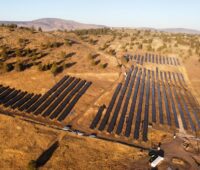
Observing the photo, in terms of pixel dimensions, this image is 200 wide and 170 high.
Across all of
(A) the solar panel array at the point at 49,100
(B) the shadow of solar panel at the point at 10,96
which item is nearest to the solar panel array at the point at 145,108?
(A) the solar panel array at the point at 49,100

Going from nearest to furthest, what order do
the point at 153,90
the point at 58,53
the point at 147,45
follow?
the point at 153,90 < the point at 58,53 < the point at 147,45

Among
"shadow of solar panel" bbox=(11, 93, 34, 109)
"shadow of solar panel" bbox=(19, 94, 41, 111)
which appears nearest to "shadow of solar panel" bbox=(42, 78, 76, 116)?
"shadow of solar panel" bbox=(19, 94, 41, 111)

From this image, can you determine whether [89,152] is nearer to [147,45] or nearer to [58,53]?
[58,53]

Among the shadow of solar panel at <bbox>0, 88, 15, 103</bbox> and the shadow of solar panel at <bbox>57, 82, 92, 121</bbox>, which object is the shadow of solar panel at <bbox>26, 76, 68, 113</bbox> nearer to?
the shadow of solar panel at <bbox>57, 82, 92, 121</bbox>

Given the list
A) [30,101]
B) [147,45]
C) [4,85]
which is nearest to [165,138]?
[30,101]

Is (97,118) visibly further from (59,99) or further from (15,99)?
(15,99)

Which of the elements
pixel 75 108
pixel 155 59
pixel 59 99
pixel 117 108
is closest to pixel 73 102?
pixel 75 108

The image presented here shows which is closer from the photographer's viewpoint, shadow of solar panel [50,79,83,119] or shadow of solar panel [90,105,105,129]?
shadow of solar panel [90,105,105,129]

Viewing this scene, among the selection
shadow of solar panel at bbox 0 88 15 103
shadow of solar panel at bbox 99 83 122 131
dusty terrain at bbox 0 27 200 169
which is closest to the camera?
dusty terrain at bbox 0 27 200 169
